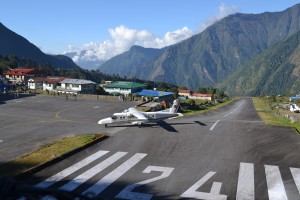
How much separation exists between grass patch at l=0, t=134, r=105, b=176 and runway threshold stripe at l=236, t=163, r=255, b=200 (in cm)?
1609

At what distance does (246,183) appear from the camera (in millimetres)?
22828

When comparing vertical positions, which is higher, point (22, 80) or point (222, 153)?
point (22, 80)

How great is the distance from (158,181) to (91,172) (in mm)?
5656

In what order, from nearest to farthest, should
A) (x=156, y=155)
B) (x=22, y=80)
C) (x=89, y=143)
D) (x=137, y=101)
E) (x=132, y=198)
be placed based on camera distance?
(x=132, y=198)
(x=156, y=155)
(x=89, y=143)
(x=137, y=101)
(x=22, y=80)

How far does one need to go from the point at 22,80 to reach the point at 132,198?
121160 millimetres

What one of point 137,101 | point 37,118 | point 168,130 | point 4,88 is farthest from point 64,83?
point 168,130

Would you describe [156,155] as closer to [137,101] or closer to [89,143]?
[89,143]

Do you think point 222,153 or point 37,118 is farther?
point 37,118

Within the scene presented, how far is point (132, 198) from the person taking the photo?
779 inches

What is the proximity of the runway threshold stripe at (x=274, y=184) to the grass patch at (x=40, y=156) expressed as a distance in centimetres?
1815

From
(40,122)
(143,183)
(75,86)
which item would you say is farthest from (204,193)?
(75,86)

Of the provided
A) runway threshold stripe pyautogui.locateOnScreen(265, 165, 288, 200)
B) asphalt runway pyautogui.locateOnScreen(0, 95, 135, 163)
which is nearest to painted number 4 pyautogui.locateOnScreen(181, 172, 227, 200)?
runway threshold stripe pyautogui.locateOnScreen(265, 165, 288, 200)

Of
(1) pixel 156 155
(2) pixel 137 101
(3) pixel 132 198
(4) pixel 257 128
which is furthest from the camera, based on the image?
(2) pixel 137 101

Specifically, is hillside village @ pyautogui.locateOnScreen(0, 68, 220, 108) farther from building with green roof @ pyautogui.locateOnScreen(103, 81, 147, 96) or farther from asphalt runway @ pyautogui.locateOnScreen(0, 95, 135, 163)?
asphalt runway @ pyautogui.locateOnScreen(0, 95, 135, 163)
